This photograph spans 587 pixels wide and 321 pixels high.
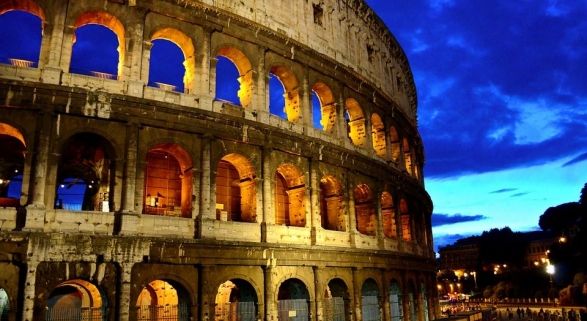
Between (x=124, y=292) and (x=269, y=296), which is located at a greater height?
(x=124, y=292)

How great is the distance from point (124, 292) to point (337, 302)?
24.6ft

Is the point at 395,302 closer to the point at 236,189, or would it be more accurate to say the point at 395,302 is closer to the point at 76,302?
the point at 236,189

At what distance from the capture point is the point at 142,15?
13.8 metres

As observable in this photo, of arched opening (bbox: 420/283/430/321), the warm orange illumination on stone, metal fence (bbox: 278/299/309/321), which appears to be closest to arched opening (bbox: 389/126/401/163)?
arched opening (bbox: 420/283/430/321)

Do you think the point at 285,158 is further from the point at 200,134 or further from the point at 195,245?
the point at 195,245

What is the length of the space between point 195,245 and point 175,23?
650 cm

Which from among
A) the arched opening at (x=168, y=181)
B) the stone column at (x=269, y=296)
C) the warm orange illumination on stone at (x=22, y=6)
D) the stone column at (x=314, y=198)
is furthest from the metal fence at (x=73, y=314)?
A: the warm orange illumination on stone at (x=22, y=6)

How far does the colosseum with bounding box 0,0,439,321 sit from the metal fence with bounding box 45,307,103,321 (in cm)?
5

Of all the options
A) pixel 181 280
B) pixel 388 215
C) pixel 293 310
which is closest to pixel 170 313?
pixel 181 280

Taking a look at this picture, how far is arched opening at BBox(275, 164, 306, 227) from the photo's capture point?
53.3 ft

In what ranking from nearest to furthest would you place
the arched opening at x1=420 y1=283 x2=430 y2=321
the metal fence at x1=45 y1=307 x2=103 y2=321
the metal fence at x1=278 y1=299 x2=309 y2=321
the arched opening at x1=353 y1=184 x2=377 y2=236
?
1. the metal fence at x1=45 y1=307 x2=103 y2=321
2. the metal fence at x1=278 y1=299 x2=309 y2=321
3. the arched opening at x1=353 y1=184 x2=377 y2=236
4. the arched opening at x1=420 y1=283 x2=430 y2=321

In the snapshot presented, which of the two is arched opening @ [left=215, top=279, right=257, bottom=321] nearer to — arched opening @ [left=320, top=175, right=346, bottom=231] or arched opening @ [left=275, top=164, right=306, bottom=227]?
arched opening @ [left=275, top=164, right=306, bottom=227]

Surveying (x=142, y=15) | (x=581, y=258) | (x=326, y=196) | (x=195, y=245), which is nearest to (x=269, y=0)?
(x=142, y=15)

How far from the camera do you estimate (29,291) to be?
35.3ft
